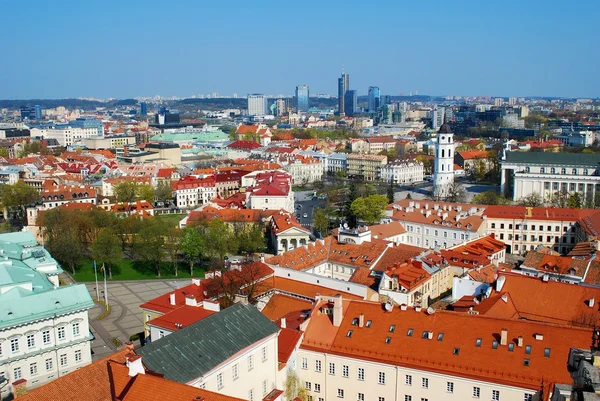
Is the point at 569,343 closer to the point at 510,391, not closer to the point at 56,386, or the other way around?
the point at 510,391

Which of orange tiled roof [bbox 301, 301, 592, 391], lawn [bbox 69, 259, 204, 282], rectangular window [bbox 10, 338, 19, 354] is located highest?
orange tiled roof [bbox 301, 301, 592, 391]

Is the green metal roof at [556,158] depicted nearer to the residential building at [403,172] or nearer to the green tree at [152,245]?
the residential building at [403,172]

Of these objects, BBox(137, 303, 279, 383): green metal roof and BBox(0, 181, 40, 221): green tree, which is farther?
BBox(0, 181, 40, 221): green tree

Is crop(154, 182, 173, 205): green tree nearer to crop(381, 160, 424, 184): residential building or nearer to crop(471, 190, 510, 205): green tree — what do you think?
crop(381, 160, 424, 184): residential building

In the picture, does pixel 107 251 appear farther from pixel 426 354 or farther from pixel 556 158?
pixel 556 158

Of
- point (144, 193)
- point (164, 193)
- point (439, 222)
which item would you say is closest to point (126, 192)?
point (144, 193)

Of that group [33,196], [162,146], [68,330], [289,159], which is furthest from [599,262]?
[162,146]

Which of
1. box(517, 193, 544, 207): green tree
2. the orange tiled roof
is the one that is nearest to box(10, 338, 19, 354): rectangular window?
the orange tiled roof
